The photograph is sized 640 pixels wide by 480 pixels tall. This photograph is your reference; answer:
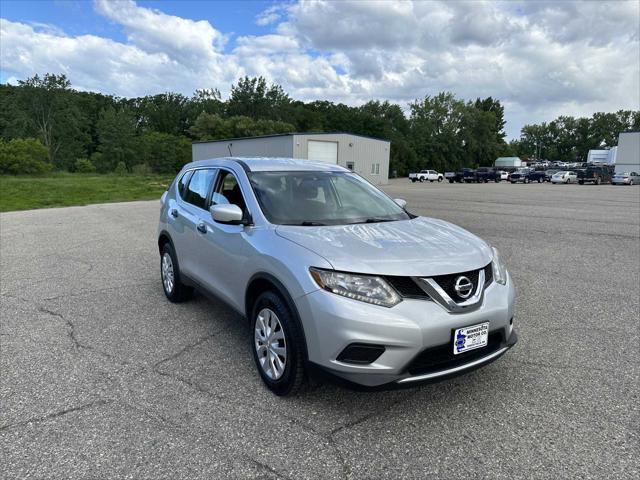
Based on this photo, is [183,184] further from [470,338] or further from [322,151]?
[322,151]

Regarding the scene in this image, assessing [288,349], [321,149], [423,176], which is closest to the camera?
[288,349]

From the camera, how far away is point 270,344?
3133mm

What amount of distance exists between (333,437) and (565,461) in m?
1.32

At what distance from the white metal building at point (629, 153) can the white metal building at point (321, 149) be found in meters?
38.8

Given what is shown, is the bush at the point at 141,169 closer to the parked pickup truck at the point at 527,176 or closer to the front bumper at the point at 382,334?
the parked pickup truck at the point at 527,176

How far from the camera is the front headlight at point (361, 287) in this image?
102 inches

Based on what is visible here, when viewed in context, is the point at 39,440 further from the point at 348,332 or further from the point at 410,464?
the point at 410,464

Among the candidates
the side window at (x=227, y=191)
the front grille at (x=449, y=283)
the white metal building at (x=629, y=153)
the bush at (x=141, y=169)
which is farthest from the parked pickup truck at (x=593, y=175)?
the bush at (x=141, y=169)

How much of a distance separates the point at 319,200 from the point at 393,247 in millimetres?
1158

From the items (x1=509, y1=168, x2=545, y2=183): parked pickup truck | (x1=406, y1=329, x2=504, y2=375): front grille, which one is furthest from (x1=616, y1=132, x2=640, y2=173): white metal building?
(x1=406, y1=329, x2=504, y2=375): front grille

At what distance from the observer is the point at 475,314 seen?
272 cm

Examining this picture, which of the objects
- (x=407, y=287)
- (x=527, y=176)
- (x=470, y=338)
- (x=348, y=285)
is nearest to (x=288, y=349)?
(x=348, y=285)

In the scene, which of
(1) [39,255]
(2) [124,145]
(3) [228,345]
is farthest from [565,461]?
(2) [124,145]

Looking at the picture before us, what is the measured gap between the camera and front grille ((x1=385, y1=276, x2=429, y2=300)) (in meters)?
2.62
